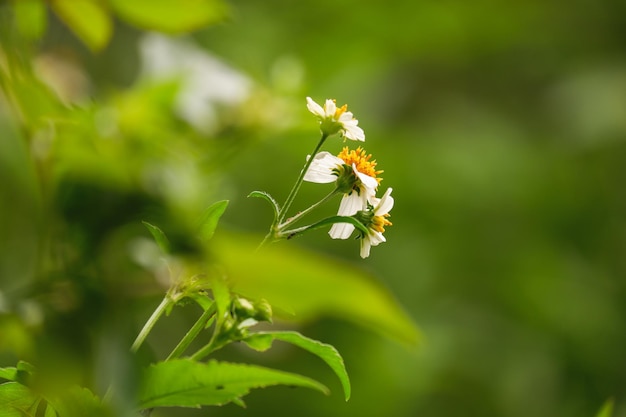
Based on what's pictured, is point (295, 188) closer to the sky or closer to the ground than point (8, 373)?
closer to the sky

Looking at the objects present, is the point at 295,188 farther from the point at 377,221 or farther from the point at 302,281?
the point at 302,281

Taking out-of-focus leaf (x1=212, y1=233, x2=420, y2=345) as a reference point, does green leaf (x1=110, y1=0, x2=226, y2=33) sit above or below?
above

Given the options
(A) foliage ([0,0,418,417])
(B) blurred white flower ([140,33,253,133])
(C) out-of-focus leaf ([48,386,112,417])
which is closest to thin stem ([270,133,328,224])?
(A) foliage ([0,0,418,417])

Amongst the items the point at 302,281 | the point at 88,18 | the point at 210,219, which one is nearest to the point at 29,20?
the point at 88,18

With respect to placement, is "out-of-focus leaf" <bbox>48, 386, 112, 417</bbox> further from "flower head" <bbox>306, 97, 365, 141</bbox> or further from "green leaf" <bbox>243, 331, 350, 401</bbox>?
"flower head" <bbox>306, 97, 365, 141</bbox>

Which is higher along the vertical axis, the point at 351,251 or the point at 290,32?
the point at 290,32

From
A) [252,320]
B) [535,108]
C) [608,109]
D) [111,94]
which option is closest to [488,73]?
[535,108]

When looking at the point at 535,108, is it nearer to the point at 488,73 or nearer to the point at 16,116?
the point at 488,73
